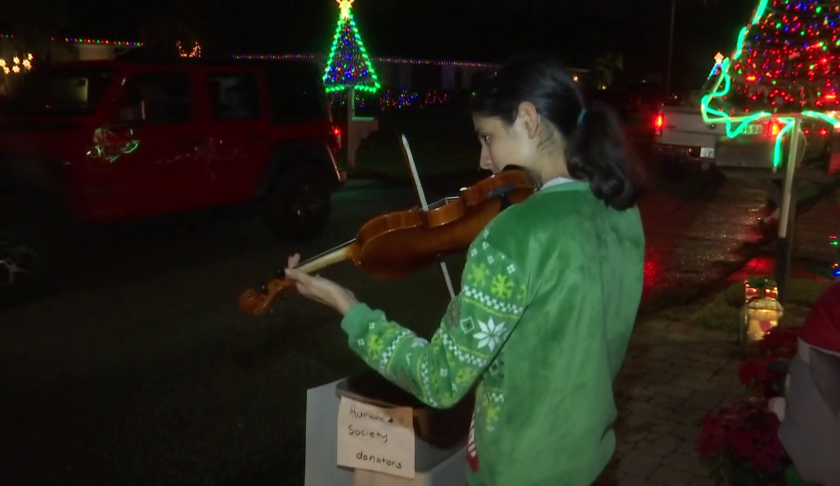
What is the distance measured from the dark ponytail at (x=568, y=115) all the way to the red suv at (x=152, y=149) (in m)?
6.29

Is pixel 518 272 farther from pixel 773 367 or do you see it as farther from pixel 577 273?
pixel 773 367

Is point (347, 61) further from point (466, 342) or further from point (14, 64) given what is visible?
point (466, 342)

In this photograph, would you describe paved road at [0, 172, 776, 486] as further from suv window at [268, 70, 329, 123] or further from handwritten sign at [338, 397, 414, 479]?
handwritten sign at [338, 397, 414, 479]

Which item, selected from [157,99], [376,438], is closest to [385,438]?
[376,438]

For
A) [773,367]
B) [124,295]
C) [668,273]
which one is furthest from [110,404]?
[668,273]

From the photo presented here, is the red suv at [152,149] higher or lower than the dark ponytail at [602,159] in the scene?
lower

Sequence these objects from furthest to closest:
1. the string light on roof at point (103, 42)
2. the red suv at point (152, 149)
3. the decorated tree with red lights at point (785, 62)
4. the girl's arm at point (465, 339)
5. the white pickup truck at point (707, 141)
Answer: the string light on roof at point (103, 42) < the white pickup truck at point (707, 141) < the decorated tree with red lights at point (785, 62) < the red suv at point (152, 149) < the girl's arm at point (465, 339)

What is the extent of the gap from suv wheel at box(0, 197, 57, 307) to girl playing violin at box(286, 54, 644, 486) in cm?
601

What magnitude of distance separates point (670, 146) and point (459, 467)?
13467mm

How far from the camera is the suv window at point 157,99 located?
26.2ft

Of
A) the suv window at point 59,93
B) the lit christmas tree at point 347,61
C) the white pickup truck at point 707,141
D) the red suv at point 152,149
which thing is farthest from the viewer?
the lit christmas tree at point 347,61

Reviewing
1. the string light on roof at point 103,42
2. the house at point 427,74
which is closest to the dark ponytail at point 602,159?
the string light on roof at point 103,42

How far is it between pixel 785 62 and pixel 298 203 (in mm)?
6671

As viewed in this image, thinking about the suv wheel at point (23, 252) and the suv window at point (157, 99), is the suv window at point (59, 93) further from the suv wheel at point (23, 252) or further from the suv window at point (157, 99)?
the suv wheel at point (23, 252)
